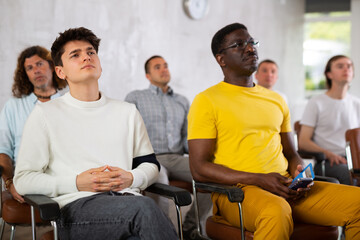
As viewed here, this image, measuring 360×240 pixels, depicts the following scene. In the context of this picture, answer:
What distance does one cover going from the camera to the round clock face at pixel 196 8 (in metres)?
4.96

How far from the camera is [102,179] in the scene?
6.00 ft

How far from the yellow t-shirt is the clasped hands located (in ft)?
1.61

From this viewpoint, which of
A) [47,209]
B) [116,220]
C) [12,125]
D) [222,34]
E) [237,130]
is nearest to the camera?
[47,209]

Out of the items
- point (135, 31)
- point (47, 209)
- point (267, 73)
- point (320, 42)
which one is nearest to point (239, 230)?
point (47, 209)

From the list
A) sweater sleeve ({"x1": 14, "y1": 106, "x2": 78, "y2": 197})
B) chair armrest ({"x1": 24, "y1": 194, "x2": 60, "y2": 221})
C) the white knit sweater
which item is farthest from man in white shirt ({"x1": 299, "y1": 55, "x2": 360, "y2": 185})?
chair armrest ({"x1": 24, "y1": 194, "x2": 60, "y2": 221})

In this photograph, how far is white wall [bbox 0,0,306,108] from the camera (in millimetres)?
3365

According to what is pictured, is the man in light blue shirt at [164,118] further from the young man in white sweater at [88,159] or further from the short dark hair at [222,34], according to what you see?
the young man in white sweater at [88,159]

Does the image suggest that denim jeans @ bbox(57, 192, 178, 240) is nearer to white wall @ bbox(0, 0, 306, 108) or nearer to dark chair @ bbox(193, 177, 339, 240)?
dark chair @ bbox(193, 177, 339, 240)

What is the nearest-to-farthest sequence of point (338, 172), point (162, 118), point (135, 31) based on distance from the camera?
point (338, 172) < point (162, 118) < point (135, 31)

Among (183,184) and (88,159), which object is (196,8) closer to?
(183,184)

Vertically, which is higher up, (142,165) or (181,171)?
(142,165)

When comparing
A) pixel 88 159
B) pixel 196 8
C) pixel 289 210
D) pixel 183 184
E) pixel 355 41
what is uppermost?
pixel 196 8

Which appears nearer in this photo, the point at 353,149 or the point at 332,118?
the point at 353,149

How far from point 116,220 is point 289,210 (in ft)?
2.41
